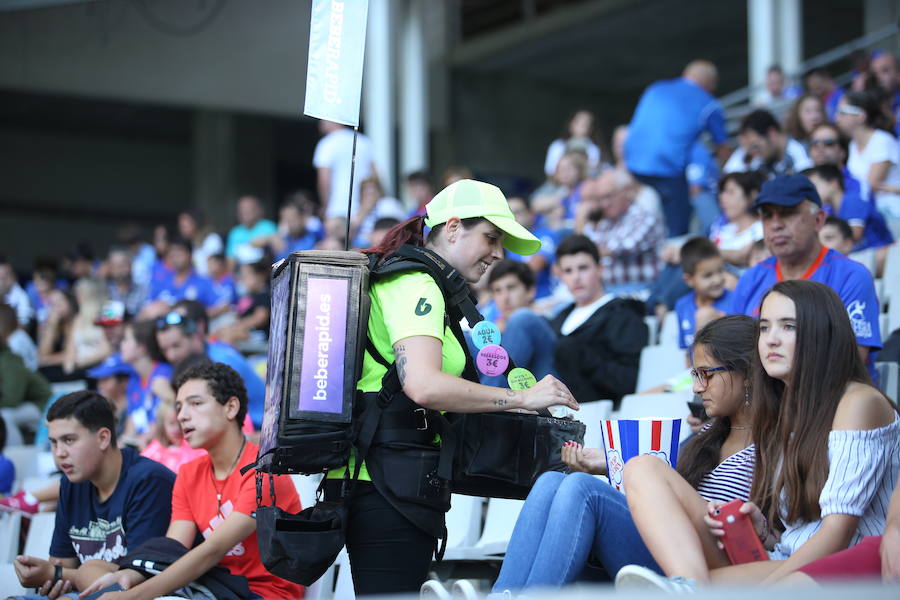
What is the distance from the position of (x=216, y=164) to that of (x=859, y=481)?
15.4m

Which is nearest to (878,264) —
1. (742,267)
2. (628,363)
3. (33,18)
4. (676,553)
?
(742,267)

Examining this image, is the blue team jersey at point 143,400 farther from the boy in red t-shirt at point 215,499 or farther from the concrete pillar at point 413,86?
the concrete pillar at point 413,86

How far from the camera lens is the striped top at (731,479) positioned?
3354mm

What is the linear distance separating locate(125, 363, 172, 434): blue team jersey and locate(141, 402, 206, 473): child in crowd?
0.27 meters

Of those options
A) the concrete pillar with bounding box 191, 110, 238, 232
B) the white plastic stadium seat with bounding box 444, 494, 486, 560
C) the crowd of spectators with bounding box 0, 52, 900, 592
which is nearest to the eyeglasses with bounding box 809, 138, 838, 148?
the crowd of spectators with bounding box 0, 52, 900, 592

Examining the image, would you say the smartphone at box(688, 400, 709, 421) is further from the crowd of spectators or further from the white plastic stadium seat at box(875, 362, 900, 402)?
the white plastic stadium seat at box(875, 362, 900, 402)

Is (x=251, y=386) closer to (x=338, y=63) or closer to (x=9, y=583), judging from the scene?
(x=9, y=583)

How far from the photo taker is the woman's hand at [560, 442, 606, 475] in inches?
134

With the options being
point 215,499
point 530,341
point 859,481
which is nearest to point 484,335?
point 859,481

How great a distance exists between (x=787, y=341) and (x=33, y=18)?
14.7 meters

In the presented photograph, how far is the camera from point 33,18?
15719 mm

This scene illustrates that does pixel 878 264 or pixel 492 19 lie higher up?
pixel 492 19

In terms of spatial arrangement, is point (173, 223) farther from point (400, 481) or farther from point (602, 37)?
point (400, 481)

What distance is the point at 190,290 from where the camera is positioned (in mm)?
10836
